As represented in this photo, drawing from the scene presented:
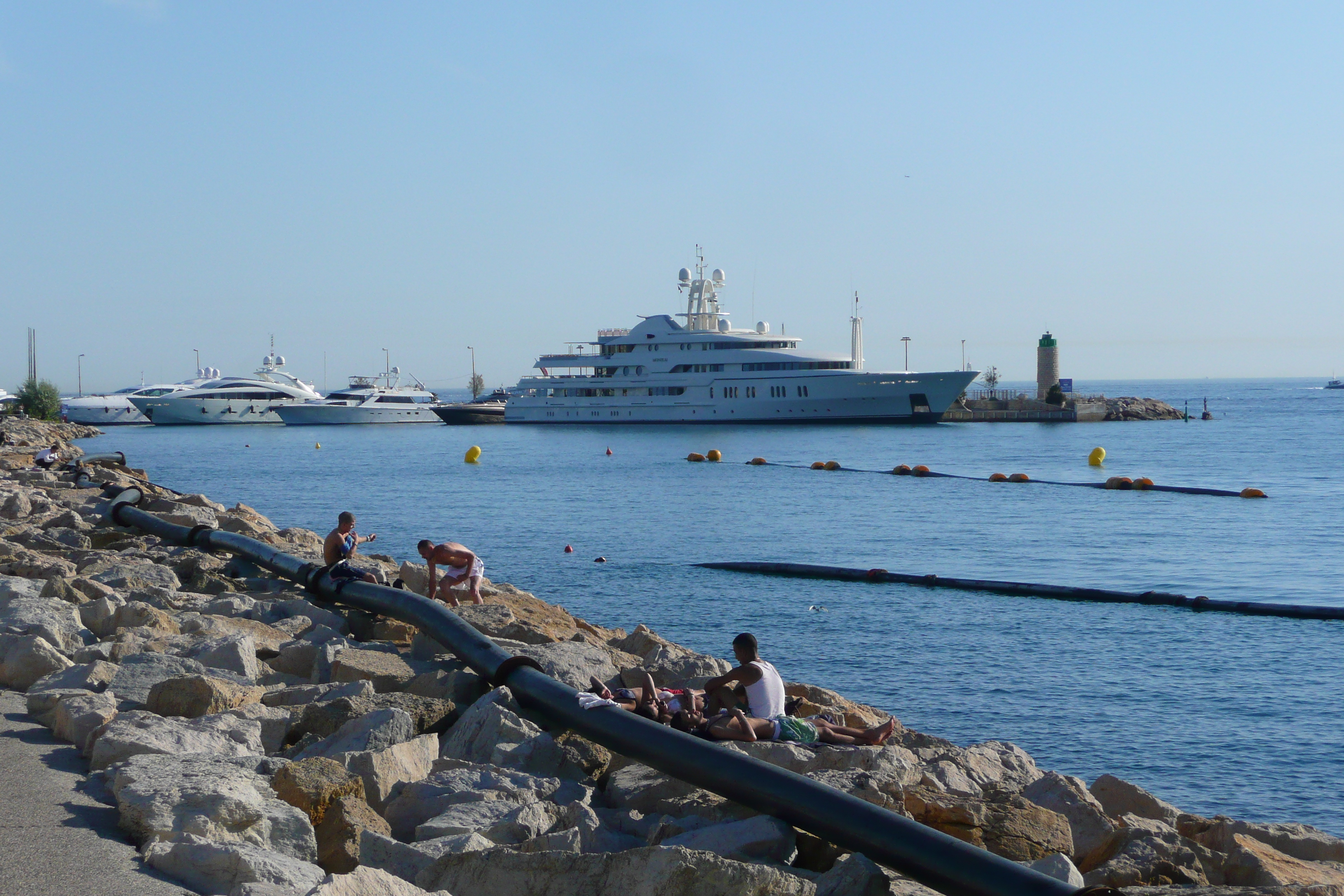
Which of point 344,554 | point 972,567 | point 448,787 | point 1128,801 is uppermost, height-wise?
point 344,554

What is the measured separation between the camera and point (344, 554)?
10.3 m

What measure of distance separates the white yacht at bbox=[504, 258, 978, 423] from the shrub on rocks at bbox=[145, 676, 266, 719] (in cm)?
6732

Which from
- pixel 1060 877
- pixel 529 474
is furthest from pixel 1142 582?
pixel 529 474

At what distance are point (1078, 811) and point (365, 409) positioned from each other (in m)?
85.0

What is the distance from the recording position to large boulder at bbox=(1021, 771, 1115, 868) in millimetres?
5230

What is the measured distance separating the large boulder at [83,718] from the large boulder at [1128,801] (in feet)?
17.1

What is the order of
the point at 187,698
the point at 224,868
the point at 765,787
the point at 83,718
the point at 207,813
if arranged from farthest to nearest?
the point at 187,698, the point at 83,718, the point at 765,787, the point at 207,813, the point at 224,868

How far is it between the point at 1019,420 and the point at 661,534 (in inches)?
2569

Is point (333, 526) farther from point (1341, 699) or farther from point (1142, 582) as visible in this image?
point (1341, 699)

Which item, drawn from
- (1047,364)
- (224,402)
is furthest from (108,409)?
(1047,364)

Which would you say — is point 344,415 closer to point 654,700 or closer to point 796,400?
point 796,400

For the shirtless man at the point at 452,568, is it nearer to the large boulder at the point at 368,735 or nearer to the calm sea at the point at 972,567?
the calm sea at the point at 972,567

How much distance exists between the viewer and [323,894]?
129 inches

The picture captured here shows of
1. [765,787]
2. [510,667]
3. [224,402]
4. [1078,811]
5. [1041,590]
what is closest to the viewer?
[765,787]
